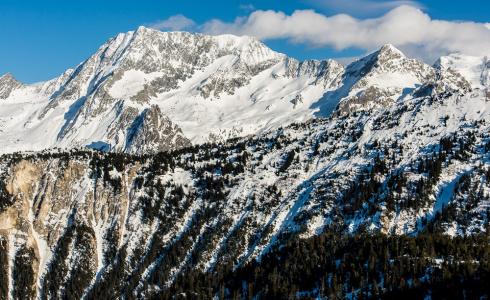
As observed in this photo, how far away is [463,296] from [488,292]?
23.7 feet

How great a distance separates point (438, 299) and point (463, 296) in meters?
7.21

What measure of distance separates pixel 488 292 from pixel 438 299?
1412cm

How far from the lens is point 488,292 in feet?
642

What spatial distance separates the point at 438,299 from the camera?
199750 mm

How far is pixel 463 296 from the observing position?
19900cm
